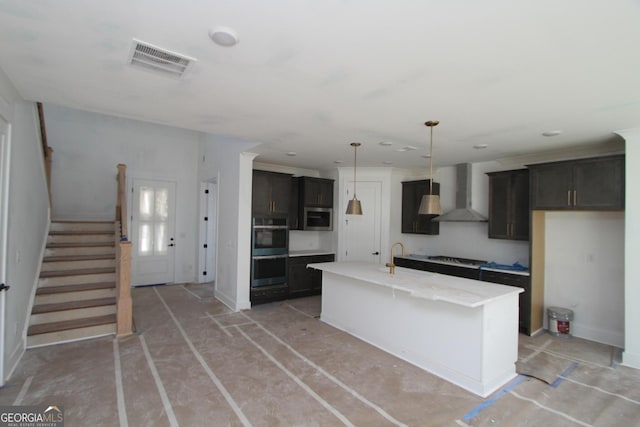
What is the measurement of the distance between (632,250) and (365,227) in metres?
3.81

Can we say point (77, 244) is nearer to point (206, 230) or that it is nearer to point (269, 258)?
point (206, 230)

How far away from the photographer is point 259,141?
14.7 ft

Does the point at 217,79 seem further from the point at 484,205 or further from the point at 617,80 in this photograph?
the point at 484,205

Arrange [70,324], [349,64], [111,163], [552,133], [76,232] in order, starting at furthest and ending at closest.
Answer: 1. [111,163]
2. [76,232]
3. [70,324]
4. [552,133]
5. [349,64]

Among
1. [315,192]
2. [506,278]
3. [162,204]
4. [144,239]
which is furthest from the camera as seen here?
[162,204]

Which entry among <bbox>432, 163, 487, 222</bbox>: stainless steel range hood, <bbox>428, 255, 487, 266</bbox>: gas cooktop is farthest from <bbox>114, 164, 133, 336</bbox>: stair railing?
<bbox>432, 163, 487, 222</bbox>: stainless steel range hood

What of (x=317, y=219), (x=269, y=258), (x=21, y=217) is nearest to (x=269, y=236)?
(x=269, y=258)

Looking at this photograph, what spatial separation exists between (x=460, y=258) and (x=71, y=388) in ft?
18.3

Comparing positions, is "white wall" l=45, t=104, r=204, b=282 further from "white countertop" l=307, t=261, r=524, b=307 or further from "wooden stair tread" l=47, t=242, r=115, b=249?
"white countertop" l=307, t=261, r=524, b=307

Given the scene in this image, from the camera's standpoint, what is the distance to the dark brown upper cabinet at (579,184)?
3619 millimetres

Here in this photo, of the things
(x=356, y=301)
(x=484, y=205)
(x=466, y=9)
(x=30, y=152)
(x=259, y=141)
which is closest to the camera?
(x=466, y=9)

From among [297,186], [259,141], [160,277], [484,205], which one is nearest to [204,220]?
[160,277]

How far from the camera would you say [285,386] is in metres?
2.88

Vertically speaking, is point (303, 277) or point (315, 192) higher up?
point (315, 192)
